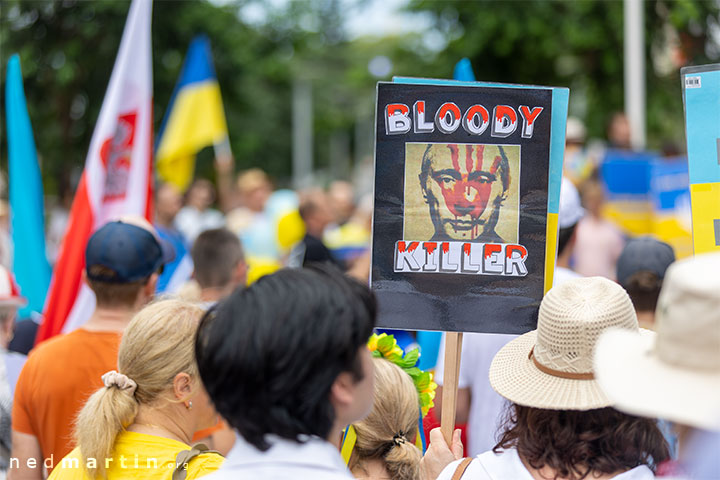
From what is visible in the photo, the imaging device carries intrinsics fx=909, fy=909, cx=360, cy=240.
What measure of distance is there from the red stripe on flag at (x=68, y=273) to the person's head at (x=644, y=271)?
270 cm

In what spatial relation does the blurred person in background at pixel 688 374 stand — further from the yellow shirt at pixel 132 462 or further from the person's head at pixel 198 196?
the person's head at pixel 198 196

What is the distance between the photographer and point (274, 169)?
39906 millimetres

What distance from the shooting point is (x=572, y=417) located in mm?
2125

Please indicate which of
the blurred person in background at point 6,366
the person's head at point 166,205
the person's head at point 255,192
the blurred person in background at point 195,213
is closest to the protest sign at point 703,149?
the blurred person in background at point 6,366

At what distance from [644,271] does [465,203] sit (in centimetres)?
134

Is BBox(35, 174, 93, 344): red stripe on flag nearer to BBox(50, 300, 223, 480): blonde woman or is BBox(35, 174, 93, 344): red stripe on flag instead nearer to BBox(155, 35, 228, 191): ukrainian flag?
BBox(50, 300, 223, 480): blonde woman

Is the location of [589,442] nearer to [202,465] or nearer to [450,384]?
[450,384]

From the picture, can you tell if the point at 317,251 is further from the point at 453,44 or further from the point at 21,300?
the point at 453,44

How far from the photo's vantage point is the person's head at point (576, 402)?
6.87 ft

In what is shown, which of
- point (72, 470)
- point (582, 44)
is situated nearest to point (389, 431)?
point (72, 470)

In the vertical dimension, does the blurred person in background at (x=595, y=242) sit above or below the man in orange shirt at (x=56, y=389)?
above

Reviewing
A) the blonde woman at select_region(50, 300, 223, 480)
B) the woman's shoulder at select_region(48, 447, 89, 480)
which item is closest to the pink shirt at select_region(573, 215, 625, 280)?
the blonde woman at select_region(50, 300, 223, 480)

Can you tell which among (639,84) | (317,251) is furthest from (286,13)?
(317,251)

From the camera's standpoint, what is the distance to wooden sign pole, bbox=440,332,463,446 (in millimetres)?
2543
